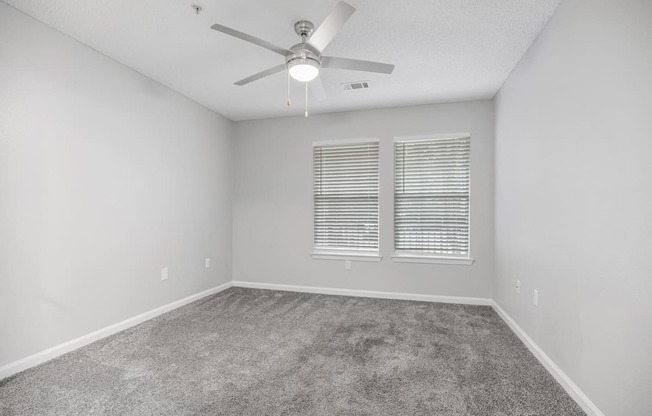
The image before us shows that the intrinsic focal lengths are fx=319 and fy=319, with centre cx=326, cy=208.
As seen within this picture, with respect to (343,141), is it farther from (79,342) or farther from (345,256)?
(79,342)

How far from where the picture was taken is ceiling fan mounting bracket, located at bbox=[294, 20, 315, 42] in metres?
2.25

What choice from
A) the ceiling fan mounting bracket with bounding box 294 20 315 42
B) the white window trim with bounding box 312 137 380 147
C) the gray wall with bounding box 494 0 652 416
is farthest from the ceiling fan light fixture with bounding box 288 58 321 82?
the white window trim with bounding box 312 137 380 147

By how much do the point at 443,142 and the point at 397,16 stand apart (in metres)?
2.14

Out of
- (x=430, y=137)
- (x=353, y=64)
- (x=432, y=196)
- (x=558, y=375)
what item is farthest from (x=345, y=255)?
(x=353, y=64)

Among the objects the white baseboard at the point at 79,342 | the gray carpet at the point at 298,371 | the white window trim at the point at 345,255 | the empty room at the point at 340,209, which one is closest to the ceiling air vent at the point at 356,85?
the empty room at the point at 340,209

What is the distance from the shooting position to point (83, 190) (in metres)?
2.64

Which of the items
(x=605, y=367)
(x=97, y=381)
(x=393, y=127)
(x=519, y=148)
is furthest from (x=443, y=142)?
(x=97, y=381)

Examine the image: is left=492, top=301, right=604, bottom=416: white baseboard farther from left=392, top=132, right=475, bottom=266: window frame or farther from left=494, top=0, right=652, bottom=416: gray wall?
left=392, top=132, right=475, bottom=266: window frame

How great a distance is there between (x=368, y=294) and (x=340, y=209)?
1.19 meters

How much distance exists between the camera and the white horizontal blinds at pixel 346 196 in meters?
4.29

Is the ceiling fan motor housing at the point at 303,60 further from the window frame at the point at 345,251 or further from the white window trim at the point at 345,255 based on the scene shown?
the white window trim at the point at 345,255

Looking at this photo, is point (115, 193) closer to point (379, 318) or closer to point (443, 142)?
point (379, 318)

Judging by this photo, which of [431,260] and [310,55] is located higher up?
[310,55]

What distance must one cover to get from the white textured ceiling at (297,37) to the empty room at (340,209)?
0.07ft
